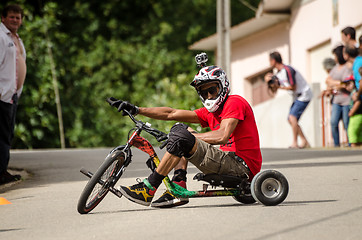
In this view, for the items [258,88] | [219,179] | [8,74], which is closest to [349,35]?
[8,74]

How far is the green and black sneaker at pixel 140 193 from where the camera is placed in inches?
260

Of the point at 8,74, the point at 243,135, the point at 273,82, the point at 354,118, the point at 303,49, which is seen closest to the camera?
the point at 243,135

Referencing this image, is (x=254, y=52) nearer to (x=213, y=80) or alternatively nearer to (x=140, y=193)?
(x=213, y=80)

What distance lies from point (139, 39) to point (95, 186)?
99.3ft

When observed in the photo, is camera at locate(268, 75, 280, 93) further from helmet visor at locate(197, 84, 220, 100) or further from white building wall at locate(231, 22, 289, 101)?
white building wall at locate(231, 22, 289, 101)

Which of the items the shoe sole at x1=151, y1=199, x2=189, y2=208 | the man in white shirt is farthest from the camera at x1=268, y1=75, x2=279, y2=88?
the shoe sole at x1=151, y1=199, x2=189, y2=208

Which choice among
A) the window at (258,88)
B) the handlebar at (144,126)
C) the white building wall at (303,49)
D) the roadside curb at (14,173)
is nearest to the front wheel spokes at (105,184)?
the handlebar at (144,126)

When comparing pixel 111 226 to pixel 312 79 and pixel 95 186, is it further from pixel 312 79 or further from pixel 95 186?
pixel 312 79

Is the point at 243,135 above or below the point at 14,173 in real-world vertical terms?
above

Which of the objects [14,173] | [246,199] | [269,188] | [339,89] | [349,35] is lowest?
[246,199]

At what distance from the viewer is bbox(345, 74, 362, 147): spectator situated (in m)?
13.1

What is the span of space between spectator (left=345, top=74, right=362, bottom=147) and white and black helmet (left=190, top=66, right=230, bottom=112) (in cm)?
665

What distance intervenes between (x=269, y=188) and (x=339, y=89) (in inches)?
276

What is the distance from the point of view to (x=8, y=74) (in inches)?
345
